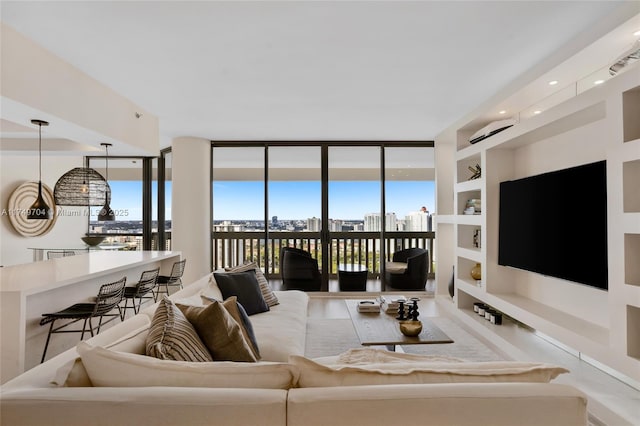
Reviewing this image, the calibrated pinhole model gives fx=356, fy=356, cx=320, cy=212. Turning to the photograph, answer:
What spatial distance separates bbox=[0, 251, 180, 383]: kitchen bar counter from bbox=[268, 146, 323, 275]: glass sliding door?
226cm

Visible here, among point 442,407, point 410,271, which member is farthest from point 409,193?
point 442,407

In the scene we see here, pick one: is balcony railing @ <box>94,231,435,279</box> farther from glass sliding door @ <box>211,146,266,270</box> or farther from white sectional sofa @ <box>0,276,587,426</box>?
white sectional sofa @ <box>0,276,587,426</box>

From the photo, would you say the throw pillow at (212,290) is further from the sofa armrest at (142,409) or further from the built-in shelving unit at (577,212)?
the built-in shelving unit at (577,212)

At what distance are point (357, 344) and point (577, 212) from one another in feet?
7.17

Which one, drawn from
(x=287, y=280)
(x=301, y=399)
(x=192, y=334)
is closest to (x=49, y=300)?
(x=192, y=334)

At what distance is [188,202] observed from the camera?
550cm

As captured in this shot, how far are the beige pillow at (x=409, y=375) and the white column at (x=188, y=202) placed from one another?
4.60 meters

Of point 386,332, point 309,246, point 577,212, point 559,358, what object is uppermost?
point 577,212

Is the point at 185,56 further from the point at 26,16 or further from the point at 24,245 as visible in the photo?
the point at 24,245

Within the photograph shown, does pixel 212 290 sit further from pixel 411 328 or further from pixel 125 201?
pixel 125 201

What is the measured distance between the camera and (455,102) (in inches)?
154

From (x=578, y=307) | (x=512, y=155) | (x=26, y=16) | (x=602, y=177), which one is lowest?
(x=578, y=307)

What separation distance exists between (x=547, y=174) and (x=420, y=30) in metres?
1.61

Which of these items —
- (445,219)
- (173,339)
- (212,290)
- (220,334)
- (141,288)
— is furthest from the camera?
(445,219)
